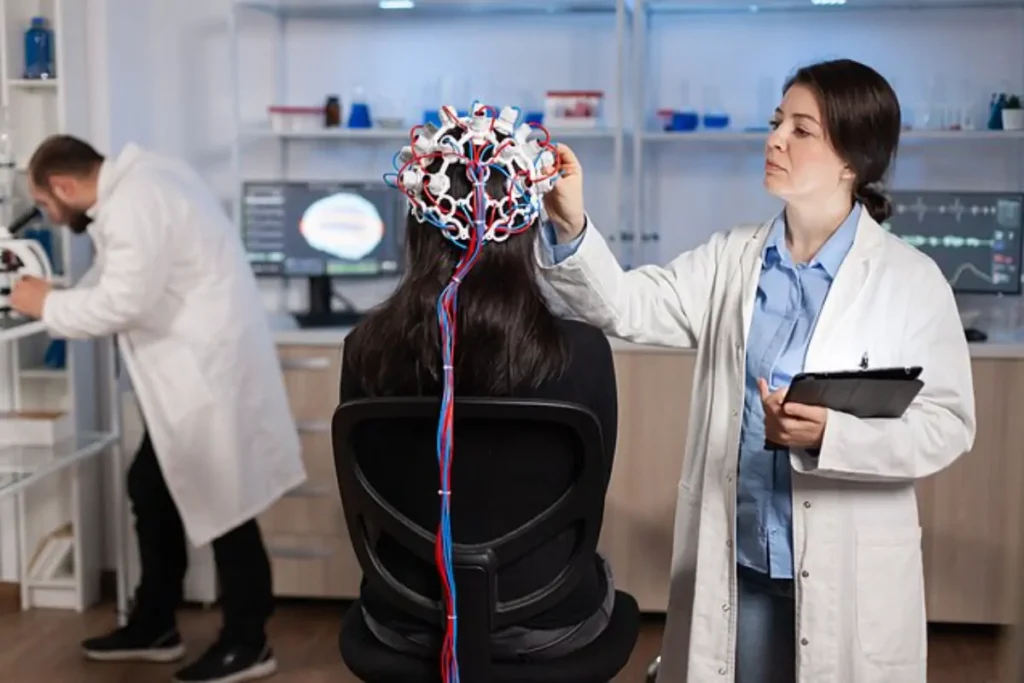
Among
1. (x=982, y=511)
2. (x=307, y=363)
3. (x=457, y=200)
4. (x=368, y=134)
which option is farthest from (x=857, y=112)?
(x=368, y=134)

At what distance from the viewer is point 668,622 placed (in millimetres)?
2018

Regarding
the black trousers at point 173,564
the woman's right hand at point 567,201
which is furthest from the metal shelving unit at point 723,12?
the woman's right hand at point 567,201

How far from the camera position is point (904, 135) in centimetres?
349

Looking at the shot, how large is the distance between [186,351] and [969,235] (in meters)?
2.13

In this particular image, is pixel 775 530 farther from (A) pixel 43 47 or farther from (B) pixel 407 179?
(A) pixel 43 47

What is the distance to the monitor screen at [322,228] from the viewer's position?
3773 mm

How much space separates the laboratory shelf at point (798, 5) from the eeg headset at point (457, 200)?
211 cm

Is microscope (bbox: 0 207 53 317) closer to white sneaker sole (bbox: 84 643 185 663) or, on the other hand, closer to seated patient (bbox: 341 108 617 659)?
white sneaker sole (bbox: 84 643 185 663)

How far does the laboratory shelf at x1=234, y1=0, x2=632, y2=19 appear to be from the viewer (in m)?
3.68

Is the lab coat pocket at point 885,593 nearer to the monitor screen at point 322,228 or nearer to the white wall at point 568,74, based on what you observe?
the white wall at point 568,74

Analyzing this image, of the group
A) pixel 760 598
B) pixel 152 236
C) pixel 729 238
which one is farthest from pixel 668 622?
pixel 152 236

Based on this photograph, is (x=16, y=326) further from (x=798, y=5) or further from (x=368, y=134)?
(x=798, y=5)

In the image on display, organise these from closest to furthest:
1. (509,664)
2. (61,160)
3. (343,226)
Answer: (509,664)
(61,160)
(343,226)

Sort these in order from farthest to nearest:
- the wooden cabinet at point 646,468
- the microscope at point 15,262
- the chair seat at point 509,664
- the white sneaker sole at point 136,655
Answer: the wooden cabinet at point 646,468
the white sneaker sole at point 136,655
the microscope at point 15,262
the chair seat at point 509,664
